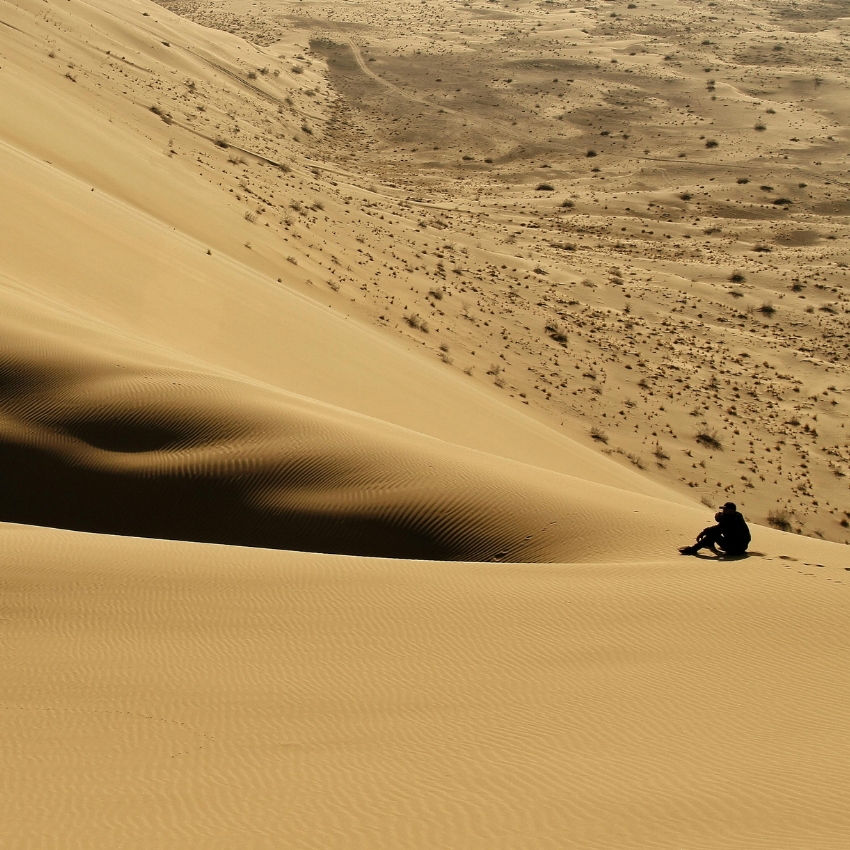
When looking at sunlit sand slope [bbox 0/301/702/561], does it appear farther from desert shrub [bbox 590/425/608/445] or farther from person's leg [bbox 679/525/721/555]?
desert shrub [bbox 590/425/608/445]

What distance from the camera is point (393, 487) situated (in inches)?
341

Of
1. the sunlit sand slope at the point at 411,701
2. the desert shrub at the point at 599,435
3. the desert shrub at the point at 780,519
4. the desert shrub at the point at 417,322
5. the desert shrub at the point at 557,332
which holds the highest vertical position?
the desert shrub at the point at 557,332

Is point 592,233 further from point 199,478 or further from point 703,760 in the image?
point 703,760

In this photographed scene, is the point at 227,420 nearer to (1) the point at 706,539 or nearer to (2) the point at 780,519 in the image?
(1) the point at 706,539

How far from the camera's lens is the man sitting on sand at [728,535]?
318 inches

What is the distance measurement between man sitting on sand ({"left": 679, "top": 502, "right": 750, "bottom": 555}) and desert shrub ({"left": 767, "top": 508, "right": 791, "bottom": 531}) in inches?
252

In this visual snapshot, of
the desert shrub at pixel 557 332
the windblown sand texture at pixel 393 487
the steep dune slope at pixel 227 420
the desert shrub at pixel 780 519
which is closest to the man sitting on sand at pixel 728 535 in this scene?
the windblown sand texture at pixel 393 487

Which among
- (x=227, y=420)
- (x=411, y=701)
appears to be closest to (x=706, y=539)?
(x=411, y=701)

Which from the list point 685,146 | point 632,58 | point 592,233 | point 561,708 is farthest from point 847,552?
point 632,58

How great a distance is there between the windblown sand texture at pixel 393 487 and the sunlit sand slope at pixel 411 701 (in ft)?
0.08

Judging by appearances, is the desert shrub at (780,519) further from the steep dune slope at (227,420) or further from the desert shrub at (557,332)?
the desert shrub at (557,332)

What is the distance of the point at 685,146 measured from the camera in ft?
123

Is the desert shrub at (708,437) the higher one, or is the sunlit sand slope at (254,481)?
the desert shrub at (708,437)

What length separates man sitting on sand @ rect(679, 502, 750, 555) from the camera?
809 cm
